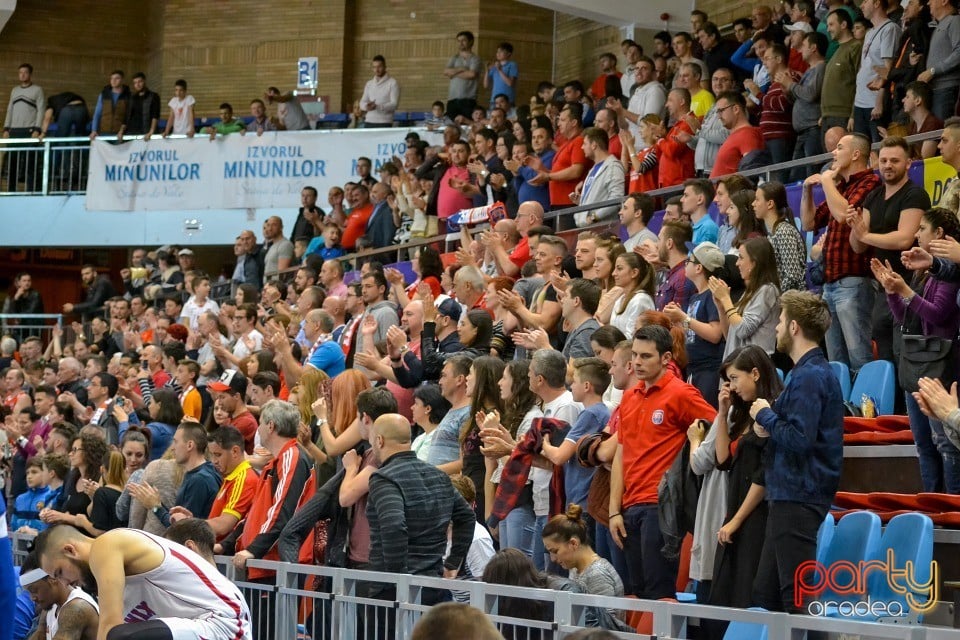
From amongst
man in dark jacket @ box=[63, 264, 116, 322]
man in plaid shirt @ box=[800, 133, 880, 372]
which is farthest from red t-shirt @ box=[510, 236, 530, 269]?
man in dark jacket @ box=[63, 264, 116, 322]

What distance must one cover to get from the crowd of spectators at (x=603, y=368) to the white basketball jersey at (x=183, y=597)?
2.44ft

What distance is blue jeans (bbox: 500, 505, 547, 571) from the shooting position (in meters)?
6.42

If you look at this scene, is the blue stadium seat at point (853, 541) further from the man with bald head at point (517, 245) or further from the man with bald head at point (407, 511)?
the man with bald head at point (517, 245)

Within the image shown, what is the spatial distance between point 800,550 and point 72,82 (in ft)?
63.8

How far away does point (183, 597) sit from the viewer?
15.2ft

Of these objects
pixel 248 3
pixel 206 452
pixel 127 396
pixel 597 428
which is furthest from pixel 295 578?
pixel 248 3

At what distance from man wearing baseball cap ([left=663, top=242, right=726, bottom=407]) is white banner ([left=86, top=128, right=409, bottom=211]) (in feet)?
32.9

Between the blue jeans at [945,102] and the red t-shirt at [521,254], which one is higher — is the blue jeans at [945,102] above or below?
above

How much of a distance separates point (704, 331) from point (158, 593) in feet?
10.6

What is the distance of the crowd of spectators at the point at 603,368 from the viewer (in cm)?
554

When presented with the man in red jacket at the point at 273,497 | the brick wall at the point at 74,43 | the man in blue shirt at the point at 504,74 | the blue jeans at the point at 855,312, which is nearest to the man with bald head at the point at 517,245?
the man in red jacket at the point at 273,497

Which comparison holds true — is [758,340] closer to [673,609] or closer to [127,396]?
[673,609]

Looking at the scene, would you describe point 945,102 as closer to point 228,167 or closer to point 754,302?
point 754,302

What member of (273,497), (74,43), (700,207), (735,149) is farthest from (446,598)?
(74,43)
